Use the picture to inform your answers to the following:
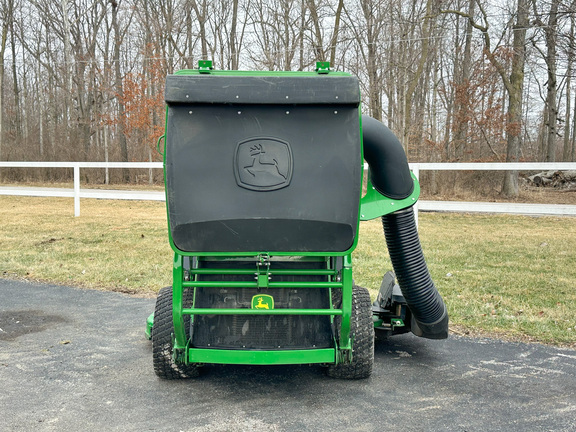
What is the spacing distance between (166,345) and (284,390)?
76 cm

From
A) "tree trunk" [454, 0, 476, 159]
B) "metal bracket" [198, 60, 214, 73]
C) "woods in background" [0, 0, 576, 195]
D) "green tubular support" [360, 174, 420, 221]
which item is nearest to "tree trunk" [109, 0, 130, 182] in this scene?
"woods in background" [0, 0, 576, 195]

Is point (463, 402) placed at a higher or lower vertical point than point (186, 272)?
lower

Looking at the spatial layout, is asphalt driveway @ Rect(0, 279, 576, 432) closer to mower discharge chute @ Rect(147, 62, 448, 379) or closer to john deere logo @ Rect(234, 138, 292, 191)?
mower discharge chute @ Rect(147, 62, 448, 379)

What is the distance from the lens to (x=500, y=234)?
959 cm

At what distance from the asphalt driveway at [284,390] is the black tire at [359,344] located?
0.22ft

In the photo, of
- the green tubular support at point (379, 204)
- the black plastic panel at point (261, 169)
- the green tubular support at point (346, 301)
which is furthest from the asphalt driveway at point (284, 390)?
the green tubular support at point (379, 204)

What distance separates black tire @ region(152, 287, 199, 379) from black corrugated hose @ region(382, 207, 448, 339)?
52.8 inches

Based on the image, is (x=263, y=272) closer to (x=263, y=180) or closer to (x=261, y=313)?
(x=261, y=313)

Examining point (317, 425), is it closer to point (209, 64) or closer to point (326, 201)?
point (326, 201)

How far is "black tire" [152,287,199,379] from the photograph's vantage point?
134 inches

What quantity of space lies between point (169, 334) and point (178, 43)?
2778 cm

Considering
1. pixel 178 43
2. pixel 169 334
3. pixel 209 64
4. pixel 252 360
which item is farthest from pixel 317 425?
pixel 178 43

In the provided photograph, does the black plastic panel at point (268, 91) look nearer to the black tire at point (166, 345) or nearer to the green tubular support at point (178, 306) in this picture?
the green tubular support at point (178, 306)

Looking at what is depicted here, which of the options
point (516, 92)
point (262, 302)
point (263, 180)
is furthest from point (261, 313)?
point (516, 92)
